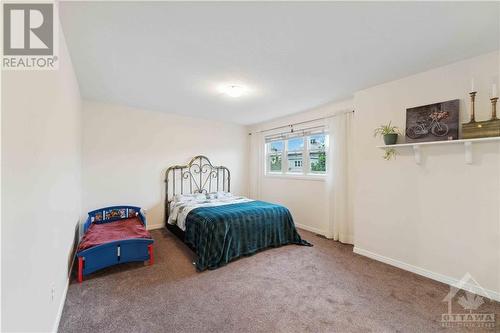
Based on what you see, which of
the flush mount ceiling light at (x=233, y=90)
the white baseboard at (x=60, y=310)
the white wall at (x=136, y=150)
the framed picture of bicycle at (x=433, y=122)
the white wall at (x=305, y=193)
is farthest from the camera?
the white wall at (x=305, y=193)

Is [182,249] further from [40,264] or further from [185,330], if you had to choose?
[40,264]

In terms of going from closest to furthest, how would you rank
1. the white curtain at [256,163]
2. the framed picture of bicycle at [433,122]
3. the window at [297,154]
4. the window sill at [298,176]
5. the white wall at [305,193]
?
the framed picture of bicycle at [433,122], the white wall at [305,193], the window sill at [298,176], the window at [297,154], the white curtain at [256,163]

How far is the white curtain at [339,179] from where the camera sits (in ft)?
11.5

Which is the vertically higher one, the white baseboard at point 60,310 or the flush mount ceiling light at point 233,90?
the flush mount ceiling light at point 233,90

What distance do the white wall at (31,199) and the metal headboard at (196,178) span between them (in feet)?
8.48

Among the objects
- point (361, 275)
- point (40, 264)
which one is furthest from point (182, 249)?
point (361, 275)

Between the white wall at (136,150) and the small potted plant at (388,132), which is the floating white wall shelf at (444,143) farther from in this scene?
the white wall at (136,150)

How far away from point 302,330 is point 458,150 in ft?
7.79

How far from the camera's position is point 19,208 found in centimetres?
102

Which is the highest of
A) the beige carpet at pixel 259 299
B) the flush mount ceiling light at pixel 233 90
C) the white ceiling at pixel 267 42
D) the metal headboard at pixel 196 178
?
the white ceiling at pixel 267 42

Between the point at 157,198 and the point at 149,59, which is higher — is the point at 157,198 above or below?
below

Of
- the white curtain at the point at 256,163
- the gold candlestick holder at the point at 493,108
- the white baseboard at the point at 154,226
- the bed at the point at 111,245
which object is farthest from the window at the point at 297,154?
the bed at the point at 111,245

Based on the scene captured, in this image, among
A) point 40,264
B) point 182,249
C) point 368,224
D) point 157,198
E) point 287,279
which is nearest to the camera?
point 40,264

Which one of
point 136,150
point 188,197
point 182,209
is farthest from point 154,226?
point 136,150
